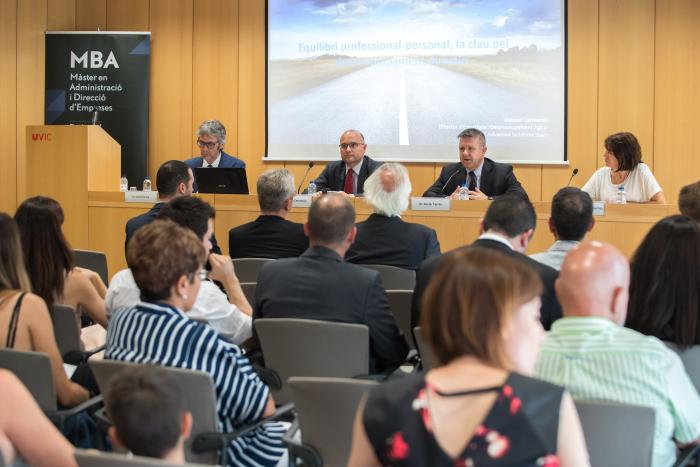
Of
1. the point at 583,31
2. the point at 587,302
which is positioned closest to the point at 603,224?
the point at 583,31

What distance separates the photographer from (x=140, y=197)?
20.9 ft

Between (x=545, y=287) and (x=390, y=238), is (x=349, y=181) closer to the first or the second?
(x=390, y=238)

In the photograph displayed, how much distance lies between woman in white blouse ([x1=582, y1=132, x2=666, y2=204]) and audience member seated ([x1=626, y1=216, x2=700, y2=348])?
3.44 metres

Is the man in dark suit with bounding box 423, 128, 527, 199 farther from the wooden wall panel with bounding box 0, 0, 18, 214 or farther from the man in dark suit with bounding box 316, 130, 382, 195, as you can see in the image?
the wooden wall panel with bounding box 0, 0, 18, 214

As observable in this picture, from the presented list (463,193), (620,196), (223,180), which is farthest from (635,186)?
(223,180)

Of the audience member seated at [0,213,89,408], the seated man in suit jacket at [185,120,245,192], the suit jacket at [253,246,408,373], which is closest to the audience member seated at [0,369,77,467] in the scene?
the audience member seated at [0,213,89,408]

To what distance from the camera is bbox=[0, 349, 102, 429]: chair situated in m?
2.53

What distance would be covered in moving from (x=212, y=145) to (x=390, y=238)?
3.42 metres

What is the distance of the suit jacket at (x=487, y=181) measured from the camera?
6320 mm

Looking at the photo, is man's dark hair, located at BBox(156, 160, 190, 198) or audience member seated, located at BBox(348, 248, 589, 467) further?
man's dark hair, located at BBox(156, 160, 190, 198)

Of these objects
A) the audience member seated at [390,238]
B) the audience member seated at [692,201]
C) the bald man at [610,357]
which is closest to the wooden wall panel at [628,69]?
the audience member seated at [390,238]

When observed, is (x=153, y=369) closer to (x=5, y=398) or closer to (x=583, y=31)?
(x=5, y=398)

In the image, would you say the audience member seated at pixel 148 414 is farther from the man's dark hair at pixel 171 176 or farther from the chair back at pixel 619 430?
the man's dark hair at pixel 171 176

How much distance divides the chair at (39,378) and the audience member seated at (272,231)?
2030 millimetres
